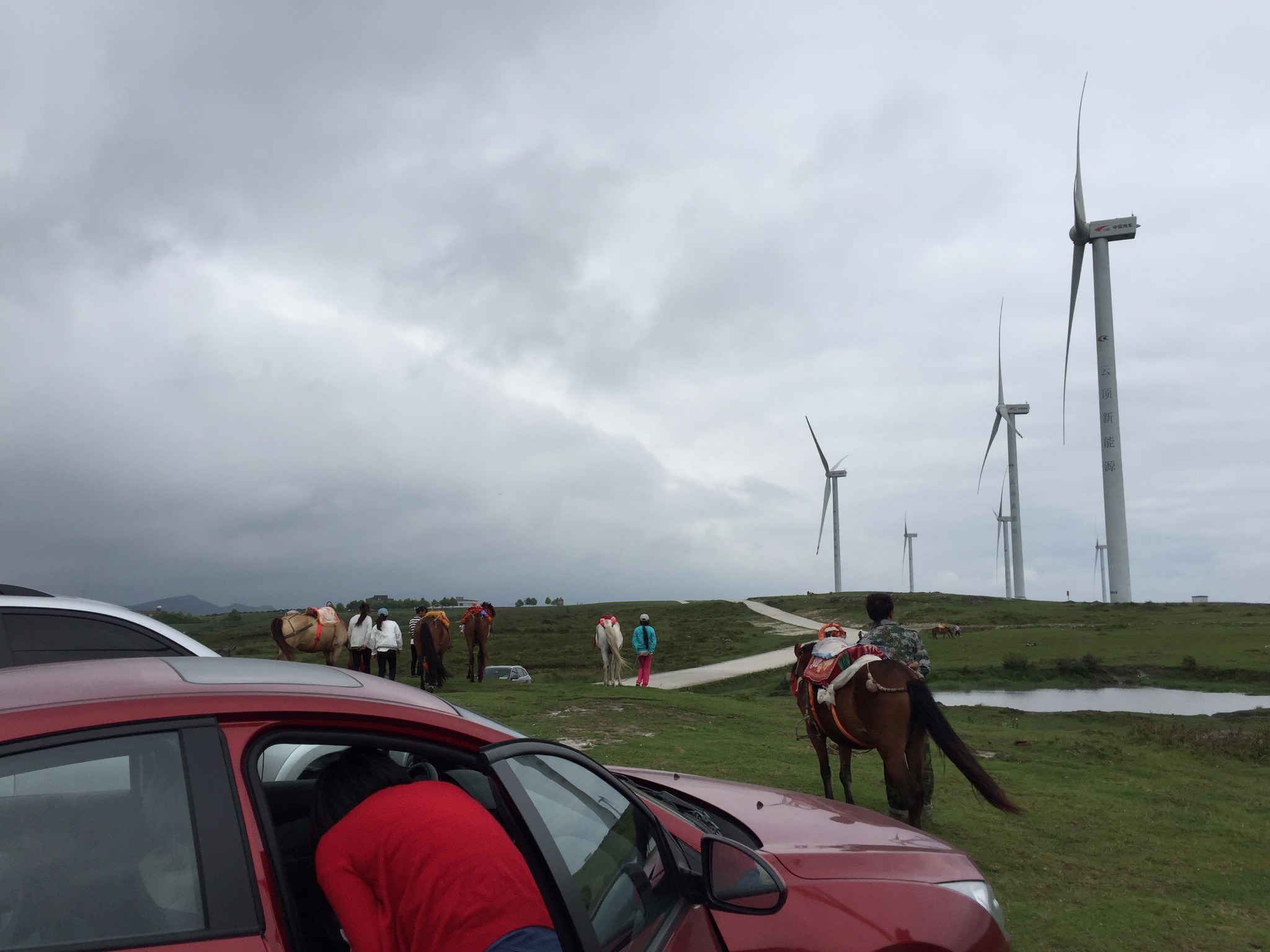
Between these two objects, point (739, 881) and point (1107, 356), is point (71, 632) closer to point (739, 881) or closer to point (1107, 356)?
point (739, 881)

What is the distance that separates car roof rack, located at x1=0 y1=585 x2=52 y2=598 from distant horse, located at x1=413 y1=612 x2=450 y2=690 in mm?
12712

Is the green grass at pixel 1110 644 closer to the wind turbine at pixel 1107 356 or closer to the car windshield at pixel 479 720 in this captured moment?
the wind turbine at pixel 1107 356

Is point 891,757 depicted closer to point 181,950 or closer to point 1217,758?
point 181,950

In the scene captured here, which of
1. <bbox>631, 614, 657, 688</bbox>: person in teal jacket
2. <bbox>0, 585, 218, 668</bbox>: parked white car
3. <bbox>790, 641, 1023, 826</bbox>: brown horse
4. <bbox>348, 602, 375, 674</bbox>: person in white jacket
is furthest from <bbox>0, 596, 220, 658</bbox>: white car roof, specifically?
<bbox>631, 614, 657, 688</bbox>: person in teal jacket

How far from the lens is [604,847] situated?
2336 mm

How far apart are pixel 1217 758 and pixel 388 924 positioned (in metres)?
14.2

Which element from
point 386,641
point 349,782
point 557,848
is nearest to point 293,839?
point 349,782

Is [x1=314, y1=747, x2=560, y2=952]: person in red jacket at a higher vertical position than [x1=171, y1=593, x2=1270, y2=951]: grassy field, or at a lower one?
higher

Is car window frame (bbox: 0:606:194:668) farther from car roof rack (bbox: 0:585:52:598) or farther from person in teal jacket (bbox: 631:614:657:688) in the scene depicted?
person in teal jacket (bbox: 631:614:657:688)

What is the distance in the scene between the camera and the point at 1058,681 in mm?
24891

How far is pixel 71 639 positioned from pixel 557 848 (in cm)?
442

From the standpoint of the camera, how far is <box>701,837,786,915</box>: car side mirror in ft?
7.37

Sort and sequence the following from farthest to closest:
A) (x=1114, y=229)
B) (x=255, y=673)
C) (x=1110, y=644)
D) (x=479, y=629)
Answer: (x=1114, y=229) < (x=1110, y=644) < (x=479, y=629) < (x=255, y=673)

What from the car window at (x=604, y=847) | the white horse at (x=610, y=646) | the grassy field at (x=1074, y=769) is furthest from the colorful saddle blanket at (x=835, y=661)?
the white horse at (x=610, y=646)
